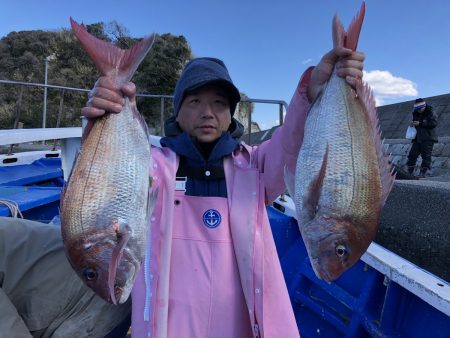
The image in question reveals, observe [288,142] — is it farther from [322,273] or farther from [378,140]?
[322,273]

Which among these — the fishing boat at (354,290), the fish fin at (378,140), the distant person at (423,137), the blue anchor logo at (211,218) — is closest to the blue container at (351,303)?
the fishing boat at (354,290)

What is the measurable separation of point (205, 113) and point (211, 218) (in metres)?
0.61

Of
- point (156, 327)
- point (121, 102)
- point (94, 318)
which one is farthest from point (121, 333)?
point (121, 102)

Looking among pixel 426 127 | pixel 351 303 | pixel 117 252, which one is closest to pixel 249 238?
pixel 117 252

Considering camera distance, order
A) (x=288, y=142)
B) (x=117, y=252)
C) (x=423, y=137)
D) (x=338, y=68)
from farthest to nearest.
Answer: (x=423, y=137), (x=288, y=142), (x=338, y=68), (x=117, y=252)

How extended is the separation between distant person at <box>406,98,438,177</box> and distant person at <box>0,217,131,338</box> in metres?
10.0

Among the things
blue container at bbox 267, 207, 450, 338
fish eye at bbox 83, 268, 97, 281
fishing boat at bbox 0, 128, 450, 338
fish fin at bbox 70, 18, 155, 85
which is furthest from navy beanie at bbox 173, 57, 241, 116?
blue container at bbox 267, 207, 450, 338

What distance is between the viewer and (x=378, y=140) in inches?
63.6

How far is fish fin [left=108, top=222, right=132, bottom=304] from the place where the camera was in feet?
4.39

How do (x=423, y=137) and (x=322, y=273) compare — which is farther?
(x=423, y=137)

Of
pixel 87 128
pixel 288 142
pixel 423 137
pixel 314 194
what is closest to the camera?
pixel 314 194

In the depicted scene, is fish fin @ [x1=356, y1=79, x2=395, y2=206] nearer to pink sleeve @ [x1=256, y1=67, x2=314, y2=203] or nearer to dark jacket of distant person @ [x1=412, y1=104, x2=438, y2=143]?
pink sleeve @ [x1=256, y1=67, x2=314, y2=203]

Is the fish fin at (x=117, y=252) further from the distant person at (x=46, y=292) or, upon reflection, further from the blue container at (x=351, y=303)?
the blue container at (x=351, y=303)

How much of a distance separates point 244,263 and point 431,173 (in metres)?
10.0
